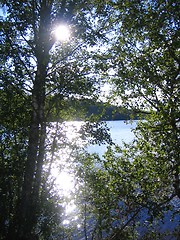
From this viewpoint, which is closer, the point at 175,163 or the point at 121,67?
the point at 175,163

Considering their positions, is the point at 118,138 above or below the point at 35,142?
above

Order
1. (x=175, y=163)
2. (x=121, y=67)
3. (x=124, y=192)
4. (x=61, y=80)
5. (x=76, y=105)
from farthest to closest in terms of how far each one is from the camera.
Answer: (x=121, y=67) < (x=76, y=105) < (x=61, y=80) < (x=124, y=192) < (x=175, y=163)

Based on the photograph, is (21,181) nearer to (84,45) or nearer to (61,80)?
(61,80)

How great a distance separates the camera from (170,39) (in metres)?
10.0

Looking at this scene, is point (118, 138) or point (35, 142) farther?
point (118, 138)

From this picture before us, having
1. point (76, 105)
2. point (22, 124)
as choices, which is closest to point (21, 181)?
point (22, 124)

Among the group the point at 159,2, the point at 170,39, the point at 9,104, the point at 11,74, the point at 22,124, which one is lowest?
the point at 22,124

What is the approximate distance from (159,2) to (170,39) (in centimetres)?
206

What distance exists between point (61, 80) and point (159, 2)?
5598 mm

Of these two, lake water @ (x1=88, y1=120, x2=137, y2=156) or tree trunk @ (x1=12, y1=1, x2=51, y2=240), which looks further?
lake water @ (x1=88, y1=120, x2=137, y2=156)

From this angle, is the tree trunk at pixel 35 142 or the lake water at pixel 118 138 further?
the lake water at pixel 118 138

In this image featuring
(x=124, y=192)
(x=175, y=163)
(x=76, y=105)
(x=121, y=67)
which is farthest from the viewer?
(x=121, y=67)

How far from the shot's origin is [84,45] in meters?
11.9

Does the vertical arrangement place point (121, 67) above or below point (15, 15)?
below
